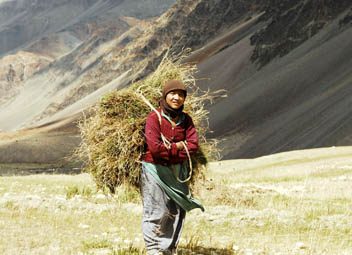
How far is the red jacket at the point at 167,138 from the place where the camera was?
8617 mm

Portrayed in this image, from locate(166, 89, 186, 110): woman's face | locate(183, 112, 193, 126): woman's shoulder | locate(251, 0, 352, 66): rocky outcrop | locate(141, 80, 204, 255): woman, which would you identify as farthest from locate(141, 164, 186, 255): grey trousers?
locate(251, 0, 352, 66): rocky outcrop

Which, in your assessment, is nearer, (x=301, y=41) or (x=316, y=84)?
(x=316, y=84)

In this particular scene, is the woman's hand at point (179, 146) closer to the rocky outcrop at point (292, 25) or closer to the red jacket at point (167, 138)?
the red jacket at point (167, 138)

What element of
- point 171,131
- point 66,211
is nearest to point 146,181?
point 171,131

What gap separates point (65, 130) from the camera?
137375mm

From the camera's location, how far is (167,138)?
870cm

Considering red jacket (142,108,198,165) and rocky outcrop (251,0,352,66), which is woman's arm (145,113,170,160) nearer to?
red jacket (142,108,198,165)

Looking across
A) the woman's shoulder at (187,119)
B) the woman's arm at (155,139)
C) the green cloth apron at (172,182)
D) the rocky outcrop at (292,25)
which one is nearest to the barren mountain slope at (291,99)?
the rocky outcrop at (292,25)

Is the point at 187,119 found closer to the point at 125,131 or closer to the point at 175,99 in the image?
the point at 175,99

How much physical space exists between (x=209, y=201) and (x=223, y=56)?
10437 centimetres

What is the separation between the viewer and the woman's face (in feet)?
28.7

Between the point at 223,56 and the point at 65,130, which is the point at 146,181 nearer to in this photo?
the point at 223,56

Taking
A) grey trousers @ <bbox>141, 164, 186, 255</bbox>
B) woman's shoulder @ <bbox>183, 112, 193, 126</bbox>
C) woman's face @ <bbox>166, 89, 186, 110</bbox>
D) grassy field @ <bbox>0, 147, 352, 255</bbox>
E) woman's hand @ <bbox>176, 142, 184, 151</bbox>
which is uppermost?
woman's face @ <bbox>166, 89, 186, 110</bbox>

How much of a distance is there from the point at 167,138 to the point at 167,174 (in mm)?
559
